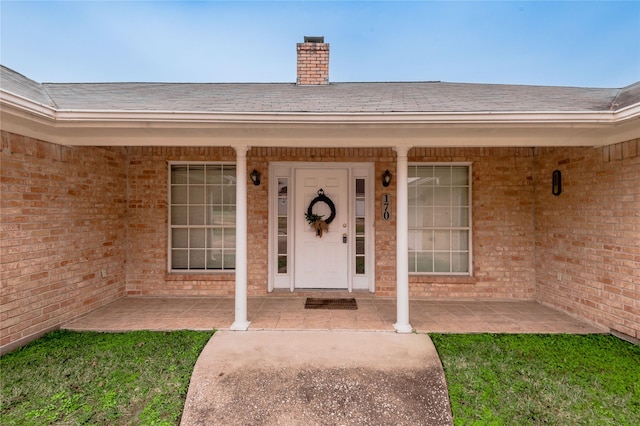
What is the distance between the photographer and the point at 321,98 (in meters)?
4.32

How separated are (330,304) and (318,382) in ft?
6.28

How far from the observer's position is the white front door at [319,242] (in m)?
5.30

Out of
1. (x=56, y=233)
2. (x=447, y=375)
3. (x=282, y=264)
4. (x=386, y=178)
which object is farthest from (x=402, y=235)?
(x=56, y=233)

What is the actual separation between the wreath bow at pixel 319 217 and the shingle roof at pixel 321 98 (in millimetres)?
1634

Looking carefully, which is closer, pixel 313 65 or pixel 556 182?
pixel 556 182

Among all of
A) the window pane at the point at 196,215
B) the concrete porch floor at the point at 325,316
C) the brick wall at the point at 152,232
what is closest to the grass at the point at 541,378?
the concrete porch floor at the point at 325,316

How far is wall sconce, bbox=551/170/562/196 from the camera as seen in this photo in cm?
455

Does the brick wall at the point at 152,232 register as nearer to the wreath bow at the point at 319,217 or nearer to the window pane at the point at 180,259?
the window pane at the point at 180,259

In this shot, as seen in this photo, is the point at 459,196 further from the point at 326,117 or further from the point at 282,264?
the point at 282,264

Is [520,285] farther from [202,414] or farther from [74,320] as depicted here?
[74,320]

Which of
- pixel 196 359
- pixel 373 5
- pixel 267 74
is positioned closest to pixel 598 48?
pixel 373 5

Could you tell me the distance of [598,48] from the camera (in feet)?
79.8

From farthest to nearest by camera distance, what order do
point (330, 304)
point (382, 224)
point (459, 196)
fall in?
point (459, 196), point (382, 224), point (330, 304)

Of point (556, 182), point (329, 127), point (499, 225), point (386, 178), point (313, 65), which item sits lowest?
point (499, 225)
